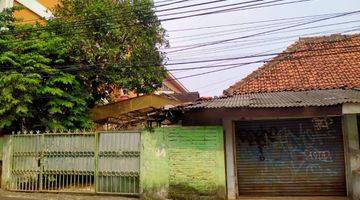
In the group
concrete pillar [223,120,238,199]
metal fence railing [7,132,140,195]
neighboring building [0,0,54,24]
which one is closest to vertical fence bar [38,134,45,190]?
metal fence railing [7,132,140,195]

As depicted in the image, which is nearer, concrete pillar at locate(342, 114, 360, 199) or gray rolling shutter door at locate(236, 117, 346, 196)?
concrete pillar at locate(342, 114, 360, 199)

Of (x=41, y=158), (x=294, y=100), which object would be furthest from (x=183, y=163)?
(x=41, y=158)

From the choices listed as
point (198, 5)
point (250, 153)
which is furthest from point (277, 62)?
point (198, 5)

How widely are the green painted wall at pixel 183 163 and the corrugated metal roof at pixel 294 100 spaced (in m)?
0.85

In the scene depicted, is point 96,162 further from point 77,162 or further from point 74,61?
point 74,61

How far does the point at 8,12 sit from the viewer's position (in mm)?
12961

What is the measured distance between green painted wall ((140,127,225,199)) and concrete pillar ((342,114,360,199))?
10.9 feet

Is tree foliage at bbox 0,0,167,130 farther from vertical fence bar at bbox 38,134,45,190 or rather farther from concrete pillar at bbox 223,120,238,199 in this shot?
concrete pillar at bbox 223,120,238,199

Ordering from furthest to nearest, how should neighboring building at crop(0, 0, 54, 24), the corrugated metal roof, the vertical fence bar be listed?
neighboring building at crop(0, 0, 54, 24) < the vertical fence bar < the corrugated metal roof

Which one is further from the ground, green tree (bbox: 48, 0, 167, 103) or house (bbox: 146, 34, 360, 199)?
green tree (bbox: 48, 0, 167, 103)

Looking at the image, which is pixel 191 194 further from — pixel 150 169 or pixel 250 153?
pixel 250 153

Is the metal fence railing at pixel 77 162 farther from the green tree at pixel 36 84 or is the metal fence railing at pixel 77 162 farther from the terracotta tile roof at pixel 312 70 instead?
the terracotta tile roof at pixel 312 70

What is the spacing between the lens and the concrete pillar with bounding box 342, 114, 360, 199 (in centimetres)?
974

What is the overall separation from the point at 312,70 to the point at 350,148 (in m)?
3.41
